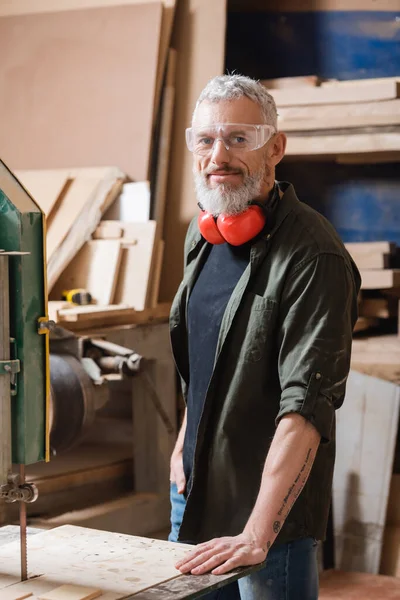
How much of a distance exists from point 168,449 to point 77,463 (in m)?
0.39

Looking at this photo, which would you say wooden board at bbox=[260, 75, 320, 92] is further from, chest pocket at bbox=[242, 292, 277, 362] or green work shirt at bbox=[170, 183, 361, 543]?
chest pocket at bbox=[242, 292, 277, 362]

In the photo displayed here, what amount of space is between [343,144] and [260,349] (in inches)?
81.4

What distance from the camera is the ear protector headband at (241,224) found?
2279 mm

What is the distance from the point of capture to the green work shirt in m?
2.11

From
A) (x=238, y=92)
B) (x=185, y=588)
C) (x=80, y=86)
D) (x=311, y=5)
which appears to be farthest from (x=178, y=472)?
(x=311, y=5)

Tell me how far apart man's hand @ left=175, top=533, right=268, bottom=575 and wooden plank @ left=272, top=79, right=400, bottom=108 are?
2505 millimetres

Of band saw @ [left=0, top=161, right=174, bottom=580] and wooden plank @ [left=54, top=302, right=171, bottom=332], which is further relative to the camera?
wooden plank @ [left=54, top=302, right=171, bottom=332]

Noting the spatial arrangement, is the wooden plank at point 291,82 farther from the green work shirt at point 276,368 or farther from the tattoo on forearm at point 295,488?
the tattoo on forearm at point 295,488

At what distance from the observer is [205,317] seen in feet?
7.79

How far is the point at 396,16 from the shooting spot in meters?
4.53

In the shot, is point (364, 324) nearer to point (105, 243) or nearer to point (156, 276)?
point (156, 276)

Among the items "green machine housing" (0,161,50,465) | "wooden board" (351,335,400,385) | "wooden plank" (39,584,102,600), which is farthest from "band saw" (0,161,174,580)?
"wooden board" (351,335,400,385)

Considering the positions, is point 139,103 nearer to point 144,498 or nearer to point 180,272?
point 180,272

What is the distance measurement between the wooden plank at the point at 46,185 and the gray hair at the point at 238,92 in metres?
2.20
